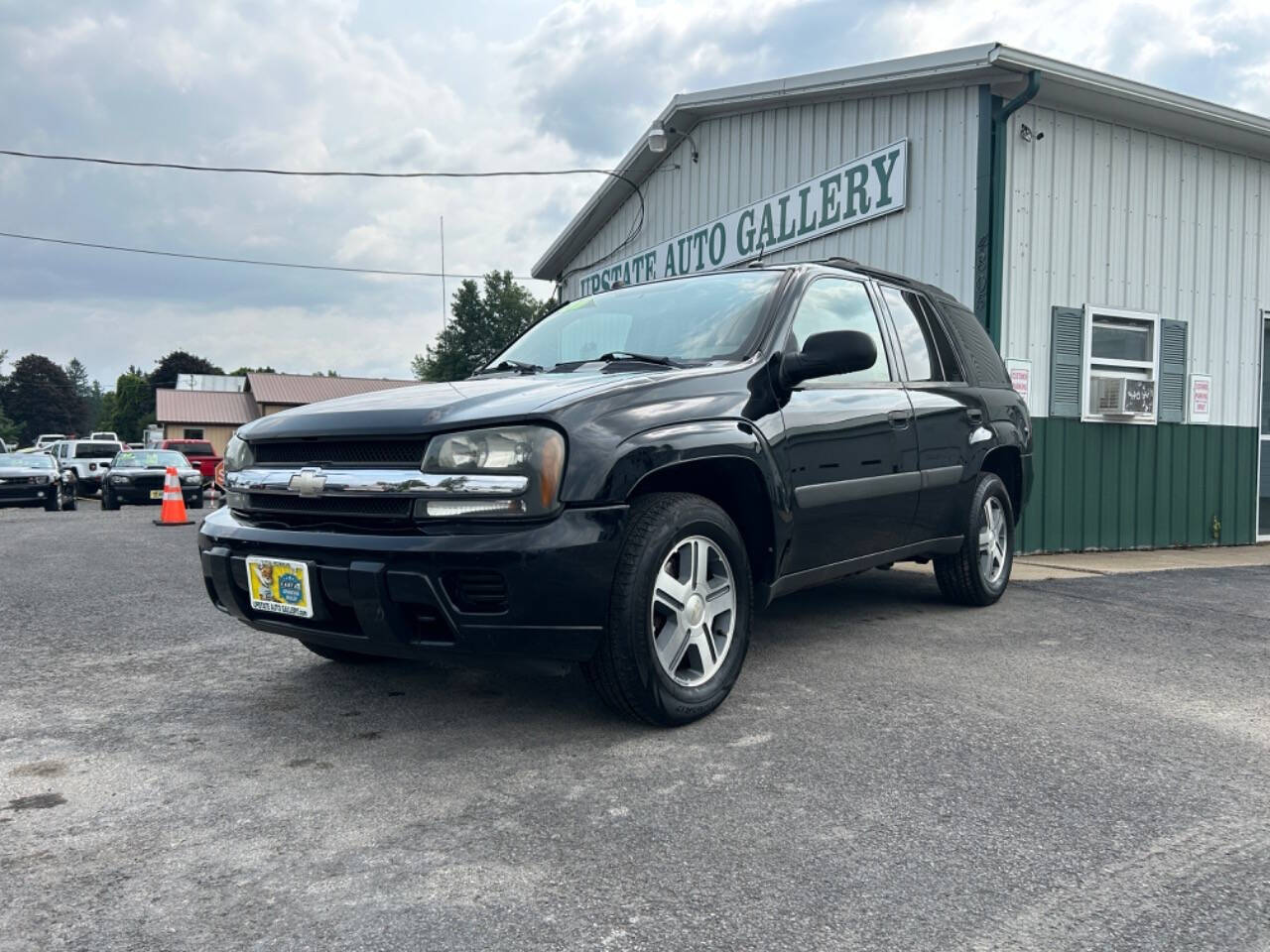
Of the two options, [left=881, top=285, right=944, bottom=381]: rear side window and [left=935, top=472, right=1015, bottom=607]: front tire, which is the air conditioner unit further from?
[left=881, top=285, right=944, bottom=381]: rear side window

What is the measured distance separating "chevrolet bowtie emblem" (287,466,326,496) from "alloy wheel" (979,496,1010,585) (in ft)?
11.9

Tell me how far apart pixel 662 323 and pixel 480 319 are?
2913 inches

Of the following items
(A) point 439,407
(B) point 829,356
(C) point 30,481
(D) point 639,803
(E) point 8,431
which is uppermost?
(E) point 8,431

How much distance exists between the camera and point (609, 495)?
9.61 ft

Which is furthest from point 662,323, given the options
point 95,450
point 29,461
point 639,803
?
point 95,450

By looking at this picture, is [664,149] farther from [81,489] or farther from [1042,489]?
[81,489]

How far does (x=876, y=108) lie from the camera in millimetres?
9094

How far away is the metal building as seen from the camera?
809 cm

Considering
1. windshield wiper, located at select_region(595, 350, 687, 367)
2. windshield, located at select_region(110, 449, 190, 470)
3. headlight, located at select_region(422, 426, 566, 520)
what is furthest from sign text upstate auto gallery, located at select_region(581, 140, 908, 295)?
windshield, located at select_region(110, 449, 190, 470)

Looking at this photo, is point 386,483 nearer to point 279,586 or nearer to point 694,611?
point 279,586

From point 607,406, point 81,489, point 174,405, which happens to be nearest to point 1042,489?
point 607,406

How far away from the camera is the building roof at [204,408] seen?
55.6 m

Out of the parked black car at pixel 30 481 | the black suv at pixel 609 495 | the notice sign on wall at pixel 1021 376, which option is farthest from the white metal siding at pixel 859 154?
the parked black car at pixel 30 481

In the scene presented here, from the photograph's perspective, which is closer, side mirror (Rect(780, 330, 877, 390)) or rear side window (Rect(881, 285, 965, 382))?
side mirror (Rect(780, 330, 877, 390))
